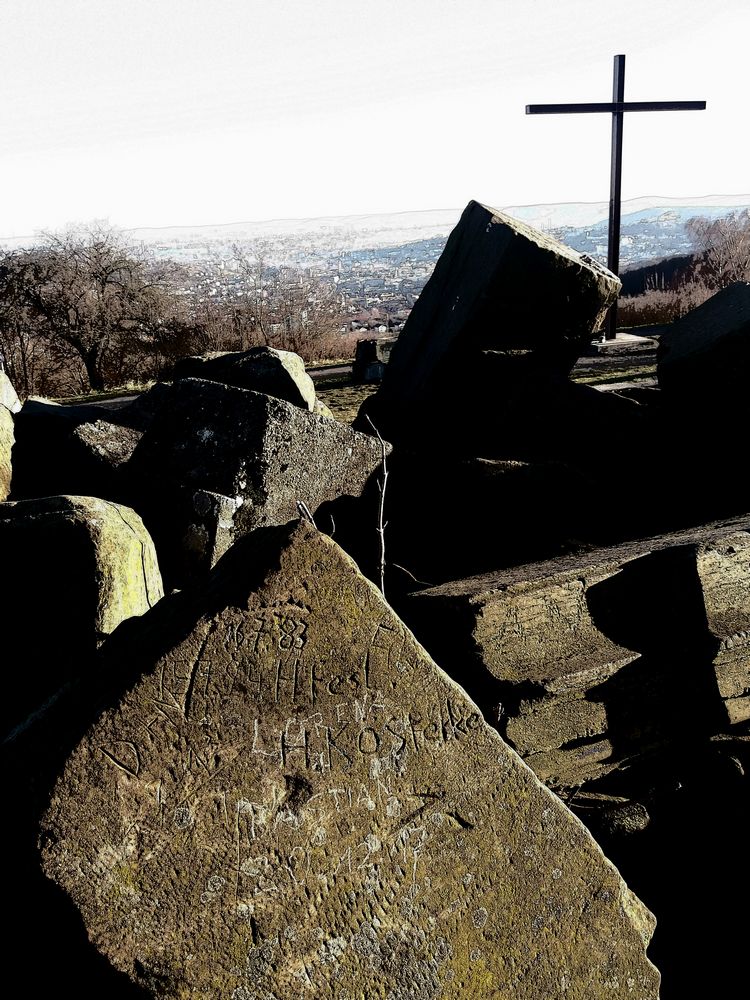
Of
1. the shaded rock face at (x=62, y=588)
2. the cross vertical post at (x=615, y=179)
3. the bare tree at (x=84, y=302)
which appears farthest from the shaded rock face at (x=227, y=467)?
the bare tree at (x=84, y=302)

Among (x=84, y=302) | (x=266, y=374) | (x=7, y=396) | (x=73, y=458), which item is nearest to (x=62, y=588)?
(x=73, y=458)

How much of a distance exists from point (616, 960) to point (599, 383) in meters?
7.42

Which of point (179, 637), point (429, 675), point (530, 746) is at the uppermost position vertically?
point (179, 637)

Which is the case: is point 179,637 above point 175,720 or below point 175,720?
above

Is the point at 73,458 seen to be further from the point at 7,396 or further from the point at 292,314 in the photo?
the point at 292,314

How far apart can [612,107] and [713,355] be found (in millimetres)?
8372

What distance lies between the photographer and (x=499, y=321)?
18.0 ft

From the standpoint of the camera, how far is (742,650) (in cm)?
326

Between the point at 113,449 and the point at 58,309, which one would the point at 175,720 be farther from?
the point at 58,309

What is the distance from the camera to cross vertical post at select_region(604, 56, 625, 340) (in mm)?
12039

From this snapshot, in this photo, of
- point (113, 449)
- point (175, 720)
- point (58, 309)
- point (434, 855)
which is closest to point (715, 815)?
point (434, 855)

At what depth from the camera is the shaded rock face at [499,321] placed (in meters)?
5.33

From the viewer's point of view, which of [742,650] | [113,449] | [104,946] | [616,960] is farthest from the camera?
[113,449]

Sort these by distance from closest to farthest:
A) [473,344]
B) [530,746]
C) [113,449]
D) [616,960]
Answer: [616,960] < [530,746] < [113,449] < [473,344]
